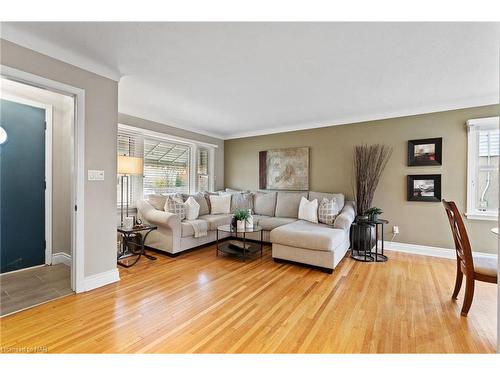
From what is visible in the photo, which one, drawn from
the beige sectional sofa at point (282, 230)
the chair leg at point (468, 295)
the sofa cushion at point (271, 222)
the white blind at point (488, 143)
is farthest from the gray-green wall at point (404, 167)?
the chair leg at point (468, 295)

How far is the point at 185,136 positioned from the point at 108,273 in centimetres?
302

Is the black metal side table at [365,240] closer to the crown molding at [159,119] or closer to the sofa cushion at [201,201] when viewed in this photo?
the sofa cushion at [201,201]

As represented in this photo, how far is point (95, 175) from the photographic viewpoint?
2.36 m

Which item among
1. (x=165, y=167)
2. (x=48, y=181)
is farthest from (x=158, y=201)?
(x=48, y=181)

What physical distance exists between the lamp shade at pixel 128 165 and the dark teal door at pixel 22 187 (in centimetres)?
95

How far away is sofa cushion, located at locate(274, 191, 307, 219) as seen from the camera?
4281mm

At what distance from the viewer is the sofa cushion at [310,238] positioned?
279 centimetres

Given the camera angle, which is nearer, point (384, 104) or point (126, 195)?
point (384, 104)

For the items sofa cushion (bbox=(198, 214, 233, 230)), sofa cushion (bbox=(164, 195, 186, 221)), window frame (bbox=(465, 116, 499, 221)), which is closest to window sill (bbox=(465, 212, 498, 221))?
window frame (bbox=(465, 116, 499, 221))

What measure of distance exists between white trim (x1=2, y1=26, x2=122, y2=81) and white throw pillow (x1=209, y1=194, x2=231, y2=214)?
2573 millimetres

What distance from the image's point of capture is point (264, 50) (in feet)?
6.77

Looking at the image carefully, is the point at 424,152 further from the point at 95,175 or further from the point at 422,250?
the point at 95,175

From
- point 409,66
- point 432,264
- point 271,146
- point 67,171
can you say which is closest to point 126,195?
point 67,171

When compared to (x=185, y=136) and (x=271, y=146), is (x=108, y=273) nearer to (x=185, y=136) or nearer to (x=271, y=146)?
(x=185, y=136)
